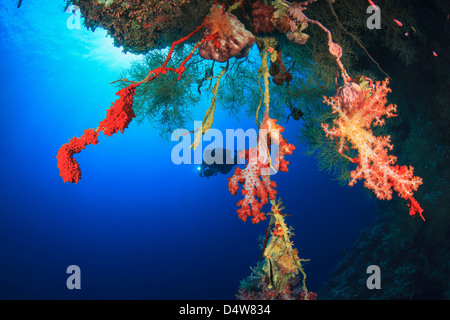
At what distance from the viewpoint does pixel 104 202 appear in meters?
54.5

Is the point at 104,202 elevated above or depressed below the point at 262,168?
above

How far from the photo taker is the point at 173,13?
10.8 ft

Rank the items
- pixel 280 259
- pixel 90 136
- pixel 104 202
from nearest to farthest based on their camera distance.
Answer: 1. pixel 90 136
2. pixel 280 259
3. pixel 104 202

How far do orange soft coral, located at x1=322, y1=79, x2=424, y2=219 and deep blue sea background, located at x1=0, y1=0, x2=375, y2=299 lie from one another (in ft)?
50.9

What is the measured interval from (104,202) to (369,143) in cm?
6067

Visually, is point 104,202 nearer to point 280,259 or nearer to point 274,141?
point 280,259

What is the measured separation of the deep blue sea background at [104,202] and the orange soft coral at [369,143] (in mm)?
15519

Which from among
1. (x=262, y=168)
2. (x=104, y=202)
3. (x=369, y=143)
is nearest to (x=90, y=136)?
(x=262, y=168)

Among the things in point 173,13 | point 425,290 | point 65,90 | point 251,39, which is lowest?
point 425,290

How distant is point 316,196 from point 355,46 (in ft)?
196

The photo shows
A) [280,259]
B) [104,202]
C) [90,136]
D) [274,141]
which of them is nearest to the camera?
[90,136]

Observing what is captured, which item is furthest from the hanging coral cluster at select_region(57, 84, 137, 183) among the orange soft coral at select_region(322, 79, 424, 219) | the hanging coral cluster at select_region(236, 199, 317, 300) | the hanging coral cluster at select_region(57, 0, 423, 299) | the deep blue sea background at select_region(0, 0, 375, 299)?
the deep blue sea background at select_region(0, 0, 375, 299)

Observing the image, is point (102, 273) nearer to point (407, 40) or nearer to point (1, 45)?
point (1, 45)
